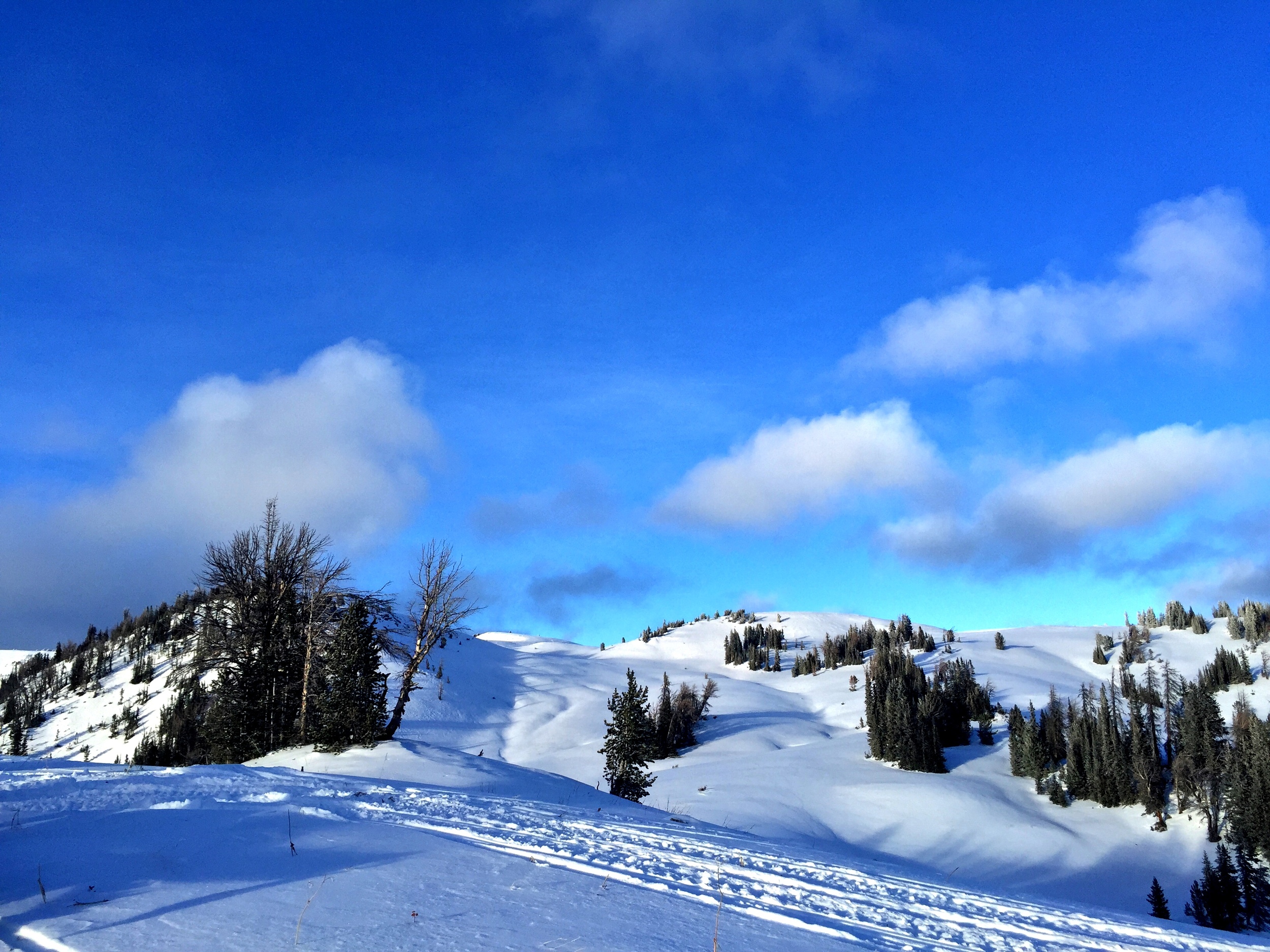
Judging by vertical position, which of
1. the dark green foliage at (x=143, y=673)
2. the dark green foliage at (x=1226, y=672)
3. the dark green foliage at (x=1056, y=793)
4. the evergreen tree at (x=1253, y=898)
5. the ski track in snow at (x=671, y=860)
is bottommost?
the evergreen tree at (x=1253, y=898)

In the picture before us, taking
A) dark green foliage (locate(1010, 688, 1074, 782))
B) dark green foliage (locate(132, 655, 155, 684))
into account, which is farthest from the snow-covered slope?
dark green foliage (locate(132, 655, 155, 684))

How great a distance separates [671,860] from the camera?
31.5 ft

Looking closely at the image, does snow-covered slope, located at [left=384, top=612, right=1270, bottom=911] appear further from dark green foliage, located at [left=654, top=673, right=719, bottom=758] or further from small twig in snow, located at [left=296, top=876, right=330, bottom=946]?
small twig in snow, located at [left=296, top=876, right=330, bottom=946]

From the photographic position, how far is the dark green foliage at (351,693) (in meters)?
23.6

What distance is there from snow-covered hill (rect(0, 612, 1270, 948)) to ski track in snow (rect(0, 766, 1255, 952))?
12 cm

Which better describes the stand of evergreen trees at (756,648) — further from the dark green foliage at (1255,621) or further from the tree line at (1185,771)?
the dark green foliage at (1255,621)

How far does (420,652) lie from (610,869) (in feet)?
61.8

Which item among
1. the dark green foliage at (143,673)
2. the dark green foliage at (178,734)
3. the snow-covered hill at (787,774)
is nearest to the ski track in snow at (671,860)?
the snow-covered hill at (787,774)

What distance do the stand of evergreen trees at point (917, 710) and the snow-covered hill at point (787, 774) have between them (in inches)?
75.8

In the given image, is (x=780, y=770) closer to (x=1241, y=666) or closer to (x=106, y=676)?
(x=1241, y=666)

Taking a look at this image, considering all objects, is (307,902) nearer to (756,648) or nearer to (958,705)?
(958,705)

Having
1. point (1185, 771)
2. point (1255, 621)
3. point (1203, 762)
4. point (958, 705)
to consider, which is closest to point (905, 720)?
point (958, 705)

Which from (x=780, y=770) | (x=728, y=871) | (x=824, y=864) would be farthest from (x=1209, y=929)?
(x=780, y=770)

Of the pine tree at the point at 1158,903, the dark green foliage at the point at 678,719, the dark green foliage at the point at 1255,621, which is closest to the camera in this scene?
the pine tree at the point at 1158,903
